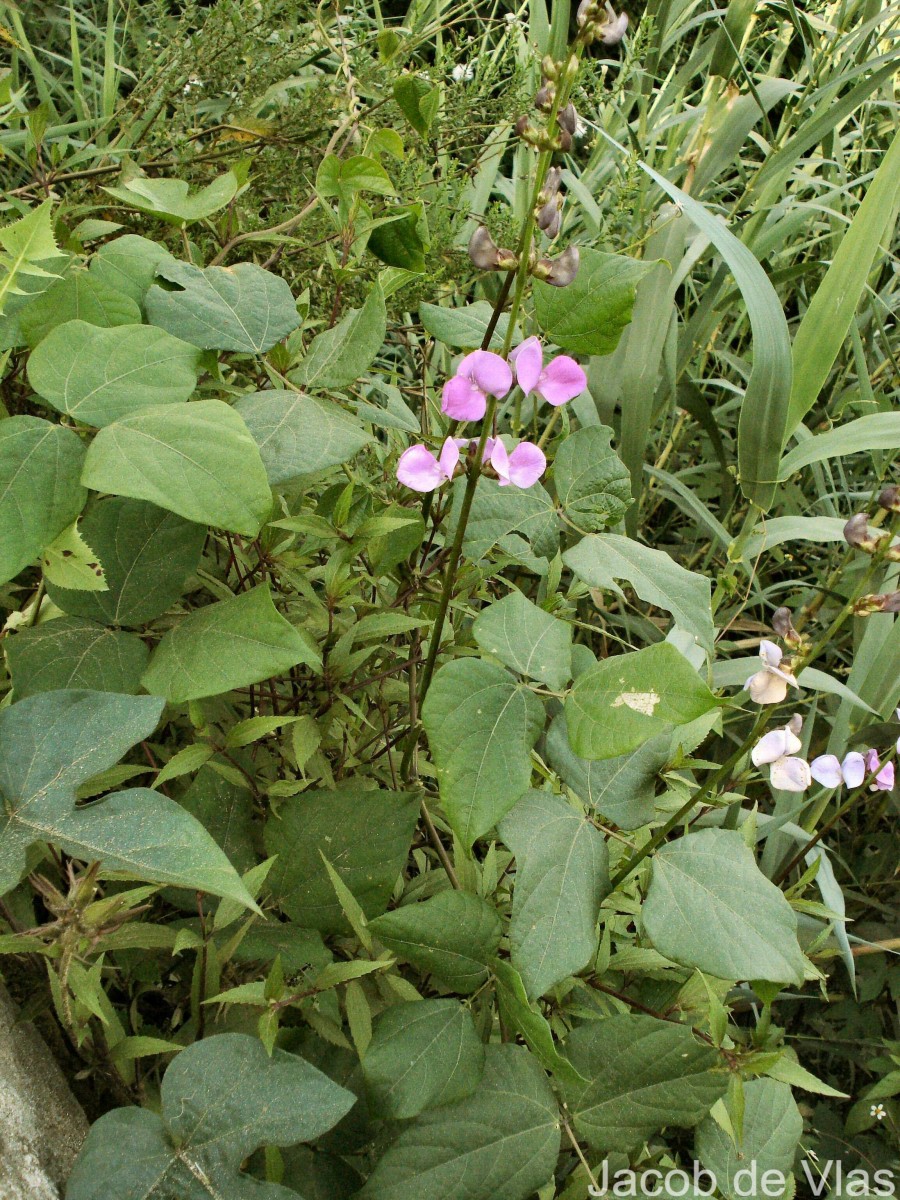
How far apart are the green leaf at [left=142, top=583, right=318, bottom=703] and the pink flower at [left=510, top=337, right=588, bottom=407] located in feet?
0.81

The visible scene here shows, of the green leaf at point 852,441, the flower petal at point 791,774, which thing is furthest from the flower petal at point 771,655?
the green leaf at point 852,441

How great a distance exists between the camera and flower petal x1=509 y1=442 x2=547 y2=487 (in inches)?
26.5

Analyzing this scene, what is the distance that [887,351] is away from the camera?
1695mm

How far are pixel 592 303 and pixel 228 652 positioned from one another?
0.38 meters

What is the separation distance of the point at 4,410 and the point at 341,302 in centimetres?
43

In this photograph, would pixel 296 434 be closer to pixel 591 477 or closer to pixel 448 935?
pixel 591 477

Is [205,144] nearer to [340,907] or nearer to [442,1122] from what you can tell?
[340,907]

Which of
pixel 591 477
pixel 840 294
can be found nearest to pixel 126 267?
pixel 591 477

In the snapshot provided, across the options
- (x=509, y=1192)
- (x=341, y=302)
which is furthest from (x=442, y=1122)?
(x=341, y=302)

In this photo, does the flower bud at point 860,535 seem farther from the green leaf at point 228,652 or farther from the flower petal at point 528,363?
the green leaf at point 228,652

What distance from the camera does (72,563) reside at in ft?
2.16

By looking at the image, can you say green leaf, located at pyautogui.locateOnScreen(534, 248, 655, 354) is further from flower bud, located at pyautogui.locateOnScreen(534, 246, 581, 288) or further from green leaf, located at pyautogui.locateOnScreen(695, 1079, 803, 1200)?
green leaf, located at pyautogui.locateOnScreen(695, 1079, 803, 1200)

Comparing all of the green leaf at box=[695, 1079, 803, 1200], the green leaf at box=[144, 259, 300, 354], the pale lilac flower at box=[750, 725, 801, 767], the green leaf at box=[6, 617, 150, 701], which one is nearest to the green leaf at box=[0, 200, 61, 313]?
the green leaf at box=[144, 259, 300, 354]

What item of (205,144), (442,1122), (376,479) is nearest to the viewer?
(442,1122)
